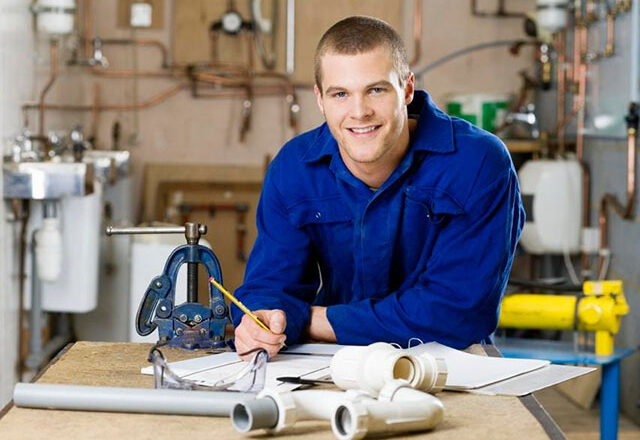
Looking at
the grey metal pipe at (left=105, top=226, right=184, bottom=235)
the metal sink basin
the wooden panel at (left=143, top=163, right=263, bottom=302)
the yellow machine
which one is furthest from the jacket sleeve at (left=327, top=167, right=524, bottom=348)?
the wooden panel at (left=143, top=163, right=263, bottom=302)

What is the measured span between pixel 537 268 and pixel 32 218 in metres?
2.94

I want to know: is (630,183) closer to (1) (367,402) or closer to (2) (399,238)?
(2) (399,238)

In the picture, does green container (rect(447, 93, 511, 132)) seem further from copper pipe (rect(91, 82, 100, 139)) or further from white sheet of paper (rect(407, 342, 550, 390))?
white sheet of paper (rect(407, 342, 550, 390))

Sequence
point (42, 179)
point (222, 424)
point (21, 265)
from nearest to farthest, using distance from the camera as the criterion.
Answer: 1. point (222, 424)
2. point (42, 179)
3. point (21, 265)

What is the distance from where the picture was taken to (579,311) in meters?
4.48

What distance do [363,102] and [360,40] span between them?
12 centimetres

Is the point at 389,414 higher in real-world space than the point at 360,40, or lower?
lower

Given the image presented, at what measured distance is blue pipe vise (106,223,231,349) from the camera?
7.30ft

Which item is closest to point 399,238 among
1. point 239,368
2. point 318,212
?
point 318,212

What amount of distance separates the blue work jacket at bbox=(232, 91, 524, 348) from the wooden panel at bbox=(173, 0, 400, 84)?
419 centimetres

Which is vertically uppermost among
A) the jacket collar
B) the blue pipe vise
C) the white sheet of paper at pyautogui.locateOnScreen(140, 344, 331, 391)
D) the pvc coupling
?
the jacket collar

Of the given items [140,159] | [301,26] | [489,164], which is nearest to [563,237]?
[301,26]

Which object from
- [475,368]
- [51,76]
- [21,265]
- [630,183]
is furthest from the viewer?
[51,76]

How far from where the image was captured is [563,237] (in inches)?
224
